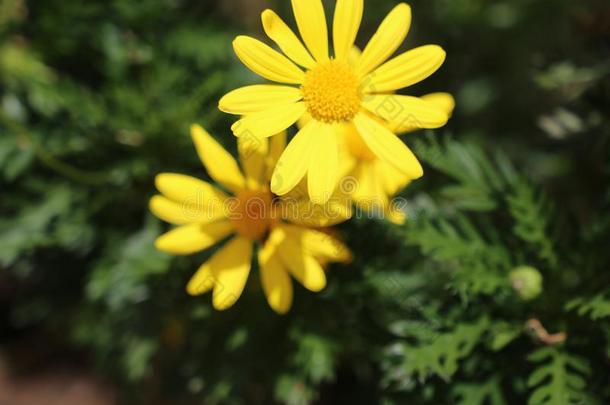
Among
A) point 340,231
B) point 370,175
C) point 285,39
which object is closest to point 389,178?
point 370,175

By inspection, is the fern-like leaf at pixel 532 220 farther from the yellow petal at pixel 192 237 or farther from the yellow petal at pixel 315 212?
the yellow petal at pixel 192 237

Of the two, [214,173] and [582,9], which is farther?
[582,9]

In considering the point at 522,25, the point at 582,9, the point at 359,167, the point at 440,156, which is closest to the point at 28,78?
the point at 359,167

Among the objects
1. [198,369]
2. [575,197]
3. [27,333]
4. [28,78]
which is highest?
[575,197]

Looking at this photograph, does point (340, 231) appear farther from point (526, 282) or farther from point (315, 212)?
point (526, 282)

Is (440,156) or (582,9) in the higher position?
(582,9)

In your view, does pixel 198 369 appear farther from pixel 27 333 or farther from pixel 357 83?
pixel 27 333
